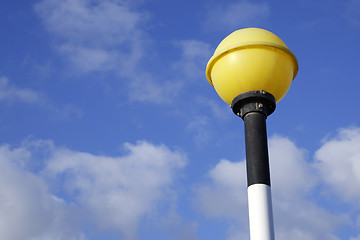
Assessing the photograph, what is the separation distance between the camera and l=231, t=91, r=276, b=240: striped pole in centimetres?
540

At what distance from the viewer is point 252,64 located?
600 cm

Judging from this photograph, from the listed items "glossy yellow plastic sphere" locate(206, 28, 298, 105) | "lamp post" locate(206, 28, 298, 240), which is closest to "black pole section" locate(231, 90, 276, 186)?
"lamp post" locate(206, 28, 298, 240)

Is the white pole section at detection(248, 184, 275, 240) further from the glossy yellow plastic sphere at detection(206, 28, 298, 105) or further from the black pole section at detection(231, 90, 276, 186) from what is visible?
the glossy yellow plastic sphere at detection(206, 28, 298, 105)

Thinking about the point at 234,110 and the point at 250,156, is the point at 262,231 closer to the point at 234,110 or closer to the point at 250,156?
the point at 250,156

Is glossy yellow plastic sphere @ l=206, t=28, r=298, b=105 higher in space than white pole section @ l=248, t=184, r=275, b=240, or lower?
higher

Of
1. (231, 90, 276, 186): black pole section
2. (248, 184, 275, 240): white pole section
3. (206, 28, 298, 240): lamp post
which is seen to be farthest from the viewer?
(206, 28, 298, 240): lamp post

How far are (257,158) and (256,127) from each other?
38cm

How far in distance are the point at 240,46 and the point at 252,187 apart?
1.58 metres

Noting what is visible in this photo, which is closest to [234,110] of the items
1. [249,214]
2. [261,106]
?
[261,106]

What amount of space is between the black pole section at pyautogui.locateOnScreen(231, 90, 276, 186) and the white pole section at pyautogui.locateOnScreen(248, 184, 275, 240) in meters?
0.09

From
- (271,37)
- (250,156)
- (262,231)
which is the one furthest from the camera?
(271,37)

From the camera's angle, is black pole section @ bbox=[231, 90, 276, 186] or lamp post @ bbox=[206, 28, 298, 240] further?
lamp post @ bbox=[206, 28, 298, 240]

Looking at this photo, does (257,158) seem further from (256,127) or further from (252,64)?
(252,64)

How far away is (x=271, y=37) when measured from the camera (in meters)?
6.17
